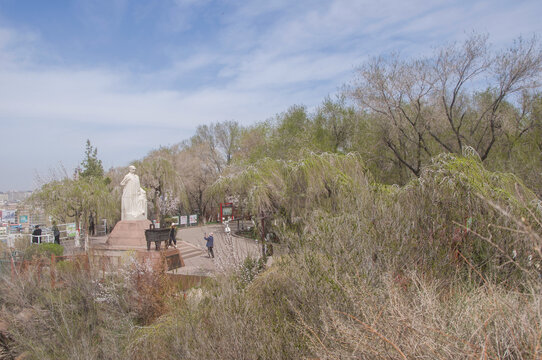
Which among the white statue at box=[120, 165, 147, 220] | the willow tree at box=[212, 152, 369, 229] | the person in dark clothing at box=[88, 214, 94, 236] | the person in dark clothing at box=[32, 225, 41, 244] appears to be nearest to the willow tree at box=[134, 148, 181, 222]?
the person in dark clothing at box=[88, 214, 94, 236]

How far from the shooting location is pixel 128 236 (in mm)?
17391

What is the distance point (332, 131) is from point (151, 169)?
1425 centimetres

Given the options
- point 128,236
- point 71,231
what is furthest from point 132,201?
point 71,231

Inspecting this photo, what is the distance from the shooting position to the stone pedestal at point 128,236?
17.2 m

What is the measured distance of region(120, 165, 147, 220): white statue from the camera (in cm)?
1833

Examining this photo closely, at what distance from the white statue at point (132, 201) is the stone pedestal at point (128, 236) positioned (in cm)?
72

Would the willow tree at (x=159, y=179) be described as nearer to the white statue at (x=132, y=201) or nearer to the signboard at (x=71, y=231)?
the signboard at (x=71, y=231)

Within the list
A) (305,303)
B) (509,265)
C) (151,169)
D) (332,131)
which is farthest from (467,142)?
(151,169)

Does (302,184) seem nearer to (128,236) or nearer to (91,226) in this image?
(128,236)

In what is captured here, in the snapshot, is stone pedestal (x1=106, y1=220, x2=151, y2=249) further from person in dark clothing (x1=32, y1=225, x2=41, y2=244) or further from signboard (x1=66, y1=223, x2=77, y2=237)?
signboard (x1=66, y1=223, x2=77, y2=237)

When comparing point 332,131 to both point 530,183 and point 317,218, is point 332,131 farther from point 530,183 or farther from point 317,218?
point 317,218

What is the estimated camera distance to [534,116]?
54.0ft

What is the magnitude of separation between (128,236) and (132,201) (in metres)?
1.92

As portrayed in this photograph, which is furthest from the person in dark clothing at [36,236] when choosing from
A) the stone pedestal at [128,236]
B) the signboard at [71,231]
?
the stone pedestal at [128,236]
